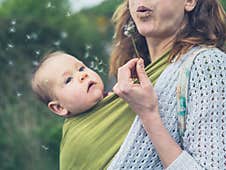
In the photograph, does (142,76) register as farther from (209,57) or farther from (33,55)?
(33,55)

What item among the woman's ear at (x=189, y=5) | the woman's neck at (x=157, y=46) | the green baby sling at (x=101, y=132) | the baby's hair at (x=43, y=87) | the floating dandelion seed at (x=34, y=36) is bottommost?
the floating dandelion seed at (x=34, y=36)

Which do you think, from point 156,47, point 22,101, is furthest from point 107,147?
point 22,101

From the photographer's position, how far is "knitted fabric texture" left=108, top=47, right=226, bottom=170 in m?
2.72

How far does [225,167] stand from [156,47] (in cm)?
49

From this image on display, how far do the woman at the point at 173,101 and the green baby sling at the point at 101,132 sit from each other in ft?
0.16

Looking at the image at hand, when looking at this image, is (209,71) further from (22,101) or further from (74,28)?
(74,28)

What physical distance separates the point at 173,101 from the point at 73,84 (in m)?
0.42

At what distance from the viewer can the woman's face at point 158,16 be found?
2.88 metres

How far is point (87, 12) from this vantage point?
8.25m

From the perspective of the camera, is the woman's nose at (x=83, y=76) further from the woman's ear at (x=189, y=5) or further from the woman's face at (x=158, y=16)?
the woman's ear at (x=189, y=5)

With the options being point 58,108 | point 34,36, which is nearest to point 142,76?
point 58,108

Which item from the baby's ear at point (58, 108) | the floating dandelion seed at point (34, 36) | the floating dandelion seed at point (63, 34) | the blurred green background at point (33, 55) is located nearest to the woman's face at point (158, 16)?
the baby's ear at point (58, 108)

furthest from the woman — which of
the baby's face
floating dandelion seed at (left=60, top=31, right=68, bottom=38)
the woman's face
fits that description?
floating dandelion seed at (left=60, top=31, right=68, bottom=38)

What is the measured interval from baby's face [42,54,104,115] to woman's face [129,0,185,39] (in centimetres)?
26
